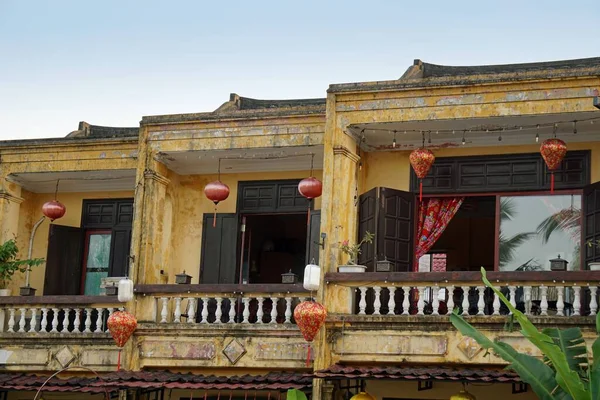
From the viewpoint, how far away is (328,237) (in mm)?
14414

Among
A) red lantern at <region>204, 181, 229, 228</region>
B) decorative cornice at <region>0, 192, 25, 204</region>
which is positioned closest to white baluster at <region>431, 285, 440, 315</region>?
red lantern at <region>204, 181, 229, 228</region>

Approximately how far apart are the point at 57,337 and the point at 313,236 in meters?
3.93

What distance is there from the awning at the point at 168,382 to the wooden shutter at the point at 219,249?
2.32m

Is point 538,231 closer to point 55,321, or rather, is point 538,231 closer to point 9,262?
point 55,321

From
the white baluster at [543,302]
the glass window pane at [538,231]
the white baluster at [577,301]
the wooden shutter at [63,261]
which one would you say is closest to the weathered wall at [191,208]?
the wooden shutter at [63,261]

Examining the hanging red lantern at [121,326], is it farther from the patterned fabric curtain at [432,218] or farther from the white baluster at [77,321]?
the patterned fabric curtain at [432,218]

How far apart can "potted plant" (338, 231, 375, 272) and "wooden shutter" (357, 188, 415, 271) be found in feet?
0.38

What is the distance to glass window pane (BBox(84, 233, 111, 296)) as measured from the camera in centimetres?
1822

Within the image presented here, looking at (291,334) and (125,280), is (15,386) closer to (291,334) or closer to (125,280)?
(125,280)

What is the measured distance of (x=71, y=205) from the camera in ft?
61.0

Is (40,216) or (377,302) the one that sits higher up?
(40,216)

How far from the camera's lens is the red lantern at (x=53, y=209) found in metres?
17.4

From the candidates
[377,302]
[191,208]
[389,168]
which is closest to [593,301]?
[377,302]

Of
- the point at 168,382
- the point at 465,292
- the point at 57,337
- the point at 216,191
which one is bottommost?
the point at 168,382
